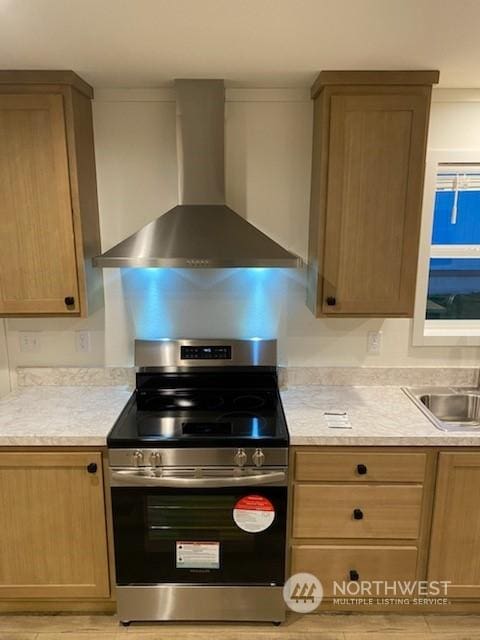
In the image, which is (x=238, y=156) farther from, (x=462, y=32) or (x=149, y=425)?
(x=149, y=425)

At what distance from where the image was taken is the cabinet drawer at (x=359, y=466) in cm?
185

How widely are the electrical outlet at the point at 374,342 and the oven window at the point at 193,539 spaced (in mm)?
949

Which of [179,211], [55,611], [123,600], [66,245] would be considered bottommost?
[55,611]

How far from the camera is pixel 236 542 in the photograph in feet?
6.19

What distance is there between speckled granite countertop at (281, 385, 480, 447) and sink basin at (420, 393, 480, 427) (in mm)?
178

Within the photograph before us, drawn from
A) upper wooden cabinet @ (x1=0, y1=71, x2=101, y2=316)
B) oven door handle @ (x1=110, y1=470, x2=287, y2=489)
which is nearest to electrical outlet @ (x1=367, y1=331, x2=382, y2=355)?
oven door handle @ (x1=110, y1=470, x2=287, y2=489)

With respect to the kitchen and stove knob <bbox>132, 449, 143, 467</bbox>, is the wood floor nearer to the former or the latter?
the kitchen

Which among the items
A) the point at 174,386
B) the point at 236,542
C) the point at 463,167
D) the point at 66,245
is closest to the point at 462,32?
the point at 463,167

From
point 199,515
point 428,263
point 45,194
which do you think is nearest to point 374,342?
point 428,263

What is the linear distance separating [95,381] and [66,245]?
31.3 inches

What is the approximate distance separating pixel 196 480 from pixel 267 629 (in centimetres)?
80

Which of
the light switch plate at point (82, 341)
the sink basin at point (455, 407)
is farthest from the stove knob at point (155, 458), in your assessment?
the sink basin at point (455, 407)

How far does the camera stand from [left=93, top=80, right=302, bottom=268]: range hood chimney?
184 centimetres

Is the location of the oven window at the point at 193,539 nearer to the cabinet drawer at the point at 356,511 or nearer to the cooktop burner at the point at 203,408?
the cabinet drawer at the point at 356,511
